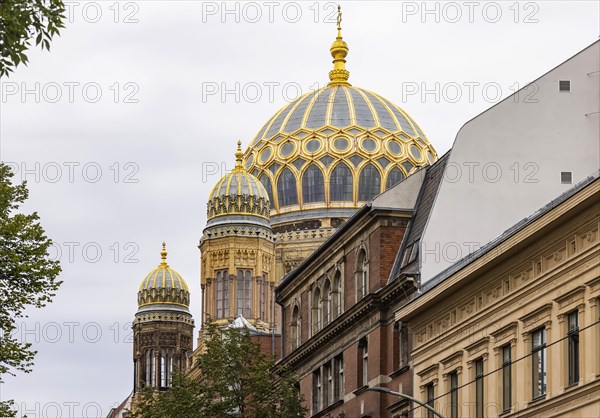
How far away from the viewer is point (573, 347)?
4381 cm

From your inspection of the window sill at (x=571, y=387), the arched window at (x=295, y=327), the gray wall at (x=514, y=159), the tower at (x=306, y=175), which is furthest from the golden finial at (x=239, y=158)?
the window sill at (x=571, y=387)

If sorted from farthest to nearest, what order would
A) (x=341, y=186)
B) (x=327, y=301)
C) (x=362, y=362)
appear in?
(x=341, y=186), (x=327, y=301), (x=362, y=362)

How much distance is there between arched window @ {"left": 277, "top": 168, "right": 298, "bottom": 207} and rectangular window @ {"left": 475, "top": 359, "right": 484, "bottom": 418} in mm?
77815

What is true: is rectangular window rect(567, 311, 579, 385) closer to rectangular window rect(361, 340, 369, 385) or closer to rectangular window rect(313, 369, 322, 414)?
rectangular window rect(361, 340, 369, 385)

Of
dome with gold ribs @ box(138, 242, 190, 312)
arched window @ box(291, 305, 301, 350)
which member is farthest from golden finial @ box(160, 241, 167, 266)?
arched window @ box(291, 305, 301, 350)

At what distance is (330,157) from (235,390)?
63783mm

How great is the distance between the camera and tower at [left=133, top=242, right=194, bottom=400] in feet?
467

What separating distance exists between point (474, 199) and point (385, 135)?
70.5 meters

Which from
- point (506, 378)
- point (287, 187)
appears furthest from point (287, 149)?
point (506, 378)

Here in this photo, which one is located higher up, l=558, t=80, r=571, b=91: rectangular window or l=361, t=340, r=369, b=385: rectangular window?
l=558, t=80, r=571, b=91: rectangular window

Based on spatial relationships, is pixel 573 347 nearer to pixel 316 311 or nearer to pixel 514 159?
pixel 514 159

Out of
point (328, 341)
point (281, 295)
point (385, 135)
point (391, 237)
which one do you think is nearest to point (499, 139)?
point (391, 237)

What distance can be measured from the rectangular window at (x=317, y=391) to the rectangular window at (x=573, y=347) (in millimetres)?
24894

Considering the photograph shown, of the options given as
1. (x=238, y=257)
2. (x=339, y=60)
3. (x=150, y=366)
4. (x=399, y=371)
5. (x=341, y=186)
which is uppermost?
(x=339, y=60)
